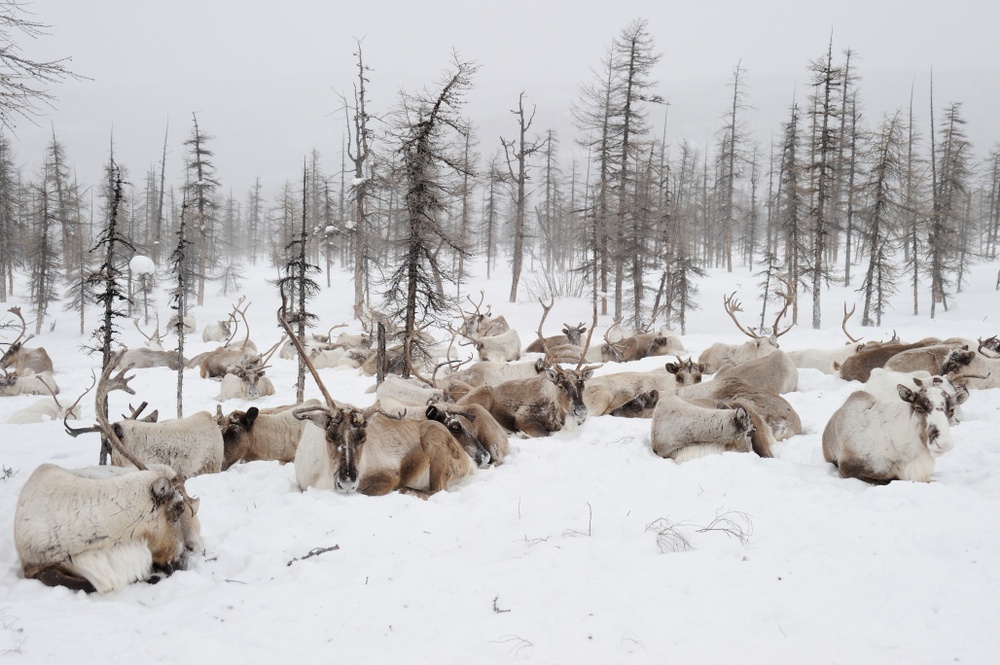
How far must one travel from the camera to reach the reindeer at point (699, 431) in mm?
6824

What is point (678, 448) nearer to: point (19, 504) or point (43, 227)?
point (19, 504)

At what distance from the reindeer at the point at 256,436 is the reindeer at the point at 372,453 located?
142 centimetres

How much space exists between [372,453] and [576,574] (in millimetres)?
2732

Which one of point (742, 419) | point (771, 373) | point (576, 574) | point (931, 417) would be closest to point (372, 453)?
point (576, 574)

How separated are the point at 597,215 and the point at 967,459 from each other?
924 inches

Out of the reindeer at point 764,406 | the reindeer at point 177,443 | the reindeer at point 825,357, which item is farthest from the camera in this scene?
the reindeer at point 825,357

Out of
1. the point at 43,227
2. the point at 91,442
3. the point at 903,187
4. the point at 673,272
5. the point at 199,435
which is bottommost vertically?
the point at 91,442

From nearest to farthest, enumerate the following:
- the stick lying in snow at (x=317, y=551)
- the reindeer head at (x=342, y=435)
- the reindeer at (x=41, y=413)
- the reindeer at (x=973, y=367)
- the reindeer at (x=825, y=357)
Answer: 1. the stick lying in snow at (x=317, y=551)
2. the reindeer head at (x=342, y=435)
3. the reindeer at (x=973, y=367)
4. the reindeer at (x=41, y=413)
5. the reindeer at (x=825, y=357)

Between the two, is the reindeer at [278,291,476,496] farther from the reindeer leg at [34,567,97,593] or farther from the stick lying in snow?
the reindeer leg at [34,567,97,593]

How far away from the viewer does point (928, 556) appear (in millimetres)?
4062

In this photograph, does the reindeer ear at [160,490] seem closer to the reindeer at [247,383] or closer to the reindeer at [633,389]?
the reindeer at [633,389]

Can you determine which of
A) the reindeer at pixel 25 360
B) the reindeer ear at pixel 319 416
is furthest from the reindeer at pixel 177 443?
the reindeer at pixel 25 360

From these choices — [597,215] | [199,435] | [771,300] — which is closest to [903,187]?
[771,300]

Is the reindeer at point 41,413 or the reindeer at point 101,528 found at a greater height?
the reindeer at point 101,528
